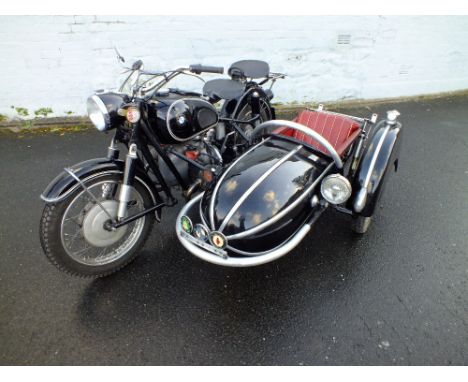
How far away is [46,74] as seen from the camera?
162 inches

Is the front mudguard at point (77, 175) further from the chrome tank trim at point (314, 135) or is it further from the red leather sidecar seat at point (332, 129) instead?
the red leather sidecar seat at point (332, 129)

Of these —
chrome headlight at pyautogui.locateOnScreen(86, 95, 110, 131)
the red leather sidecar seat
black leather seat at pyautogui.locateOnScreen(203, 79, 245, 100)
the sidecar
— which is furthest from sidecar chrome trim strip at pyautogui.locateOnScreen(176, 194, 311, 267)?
black leather seat at pyautogui.locateOnScreen(203, 79, 245, 100)

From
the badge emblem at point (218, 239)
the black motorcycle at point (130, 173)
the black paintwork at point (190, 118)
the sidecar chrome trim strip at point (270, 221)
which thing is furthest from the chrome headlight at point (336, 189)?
the black paintwork at point (190, 118)

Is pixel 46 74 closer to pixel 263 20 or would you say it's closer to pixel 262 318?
pixel 263 20

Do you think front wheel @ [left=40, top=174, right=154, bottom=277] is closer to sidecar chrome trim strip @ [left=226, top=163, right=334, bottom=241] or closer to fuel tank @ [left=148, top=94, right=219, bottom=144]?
fuel tank @ [left=148, top=94, right=219, bottom=144]

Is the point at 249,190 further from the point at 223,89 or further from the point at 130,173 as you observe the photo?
the point at 223,89

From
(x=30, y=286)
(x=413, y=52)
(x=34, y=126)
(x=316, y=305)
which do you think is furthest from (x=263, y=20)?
(x=30, y=286)

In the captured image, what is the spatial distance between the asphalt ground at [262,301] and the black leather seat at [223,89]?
3.88ft

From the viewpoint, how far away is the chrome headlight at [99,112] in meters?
1.83

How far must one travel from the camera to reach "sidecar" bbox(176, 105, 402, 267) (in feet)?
5.90

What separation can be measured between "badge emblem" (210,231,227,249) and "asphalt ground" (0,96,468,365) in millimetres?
557

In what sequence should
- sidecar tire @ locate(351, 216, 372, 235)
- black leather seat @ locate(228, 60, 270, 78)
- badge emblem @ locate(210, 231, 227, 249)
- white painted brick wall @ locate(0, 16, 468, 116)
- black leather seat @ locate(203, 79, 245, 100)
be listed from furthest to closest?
white painted brick wall @ locate(0, 16, 468, 116)
black leather seat @ locate(228, 60, 270, 78)
black leather seat @ locate(203, 79, 245, 100)
sidecar tire @ locate(351, 216, 372, 235)
badge emblem @ locate(210, 231, 227, 249)

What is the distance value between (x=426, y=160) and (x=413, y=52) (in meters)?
2.55

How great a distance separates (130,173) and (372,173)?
1655 millimetres
